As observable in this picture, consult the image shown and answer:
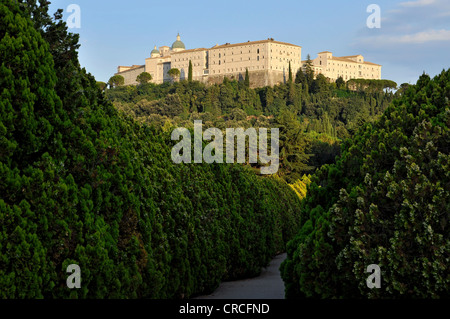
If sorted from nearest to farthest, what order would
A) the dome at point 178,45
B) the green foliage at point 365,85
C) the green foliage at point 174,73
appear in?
the green foliage at point 365,85
the green foliage at point 174,73
the dome at point 178,45

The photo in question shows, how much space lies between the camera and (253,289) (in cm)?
873

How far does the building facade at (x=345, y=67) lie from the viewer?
108 metres

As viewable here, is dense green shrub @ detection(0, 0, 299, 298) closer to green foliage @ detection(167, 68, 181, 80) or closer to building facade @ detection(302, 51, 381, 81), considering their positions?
building facade @ detection(302, 51, 381, 81)

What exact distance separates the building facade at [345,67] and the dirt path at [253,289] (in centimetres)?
9692

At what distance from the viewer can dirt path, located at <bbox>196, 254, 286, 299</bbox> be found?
801 cm

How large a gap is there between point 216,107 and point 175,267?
83.8 meters

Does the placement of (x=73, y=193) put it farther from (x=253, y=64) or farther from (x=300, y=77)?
(x=253, y=64)

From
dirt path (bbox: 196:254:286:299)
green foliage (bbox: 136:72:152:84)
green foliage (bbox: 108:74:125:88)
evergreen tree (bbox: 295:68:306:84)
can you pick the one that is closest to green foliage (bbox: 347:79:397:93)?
evergreen tree (bbox: 295:68:306:84)

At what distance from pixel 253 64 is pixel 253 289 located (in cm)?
9489

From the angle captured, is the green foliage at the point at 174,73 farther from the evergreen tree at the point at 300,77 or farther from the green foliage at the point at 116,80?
the evergreen tree at the point at 300,77

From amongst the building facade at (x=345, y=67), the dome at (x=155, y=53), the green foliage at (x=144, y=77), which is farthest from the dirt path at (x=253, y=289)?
the dome at (x=155, y=53)
